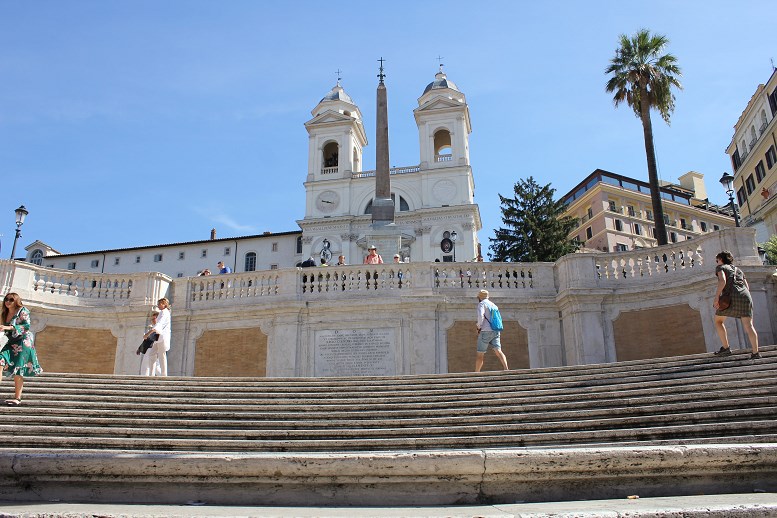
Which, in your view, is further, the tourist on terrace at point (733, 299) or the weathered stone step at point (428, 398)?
the tourist on terrace at point (733, 299)

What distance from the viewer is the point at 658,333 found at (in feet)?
50.5

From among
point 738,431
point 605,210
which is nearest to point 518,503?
point 738,431

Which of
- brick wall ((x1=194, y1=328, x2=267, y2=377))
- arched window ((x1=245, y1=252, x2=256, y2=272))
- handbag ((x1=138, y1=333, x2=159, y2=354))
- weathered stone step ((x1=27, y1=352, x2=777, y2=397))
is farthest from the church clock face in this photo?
weathered stone step ((x1=27, y1=352, x2=777, y2=397))

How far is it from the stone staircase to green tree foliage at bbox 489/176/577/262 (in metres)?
37.6

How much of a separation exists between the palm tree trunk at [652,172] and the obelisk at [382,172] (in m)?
10.1

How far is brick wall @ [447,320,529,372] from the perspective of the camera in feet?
51.9

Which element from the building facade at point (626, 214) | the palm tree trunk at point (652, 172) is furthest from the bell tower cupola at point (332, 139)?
the palm tree trunk at point (652, 172)

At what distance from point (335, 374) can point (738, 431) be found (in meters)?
10.4

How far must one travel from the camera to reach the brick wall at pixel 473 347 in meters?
15.8

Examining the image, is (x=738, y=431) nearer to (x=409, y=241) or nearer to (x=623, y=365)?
(x=623, y=365)

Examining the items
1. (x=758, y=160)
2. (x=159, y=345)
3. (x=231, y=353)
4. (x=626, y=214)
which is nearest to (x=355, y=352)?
(x=231, y=353)

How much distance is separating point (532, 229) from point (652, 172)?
23020 mm

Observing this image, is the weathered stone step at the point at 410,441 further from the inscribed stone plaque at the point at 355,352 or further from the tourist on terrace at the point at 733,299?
the inscribed stone plaque at the point at 355,352

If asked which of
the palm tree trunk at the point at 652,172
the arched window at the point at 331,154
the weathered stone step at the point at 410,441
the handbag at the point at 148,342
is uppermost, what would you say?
the arched window at the point at 331,154
